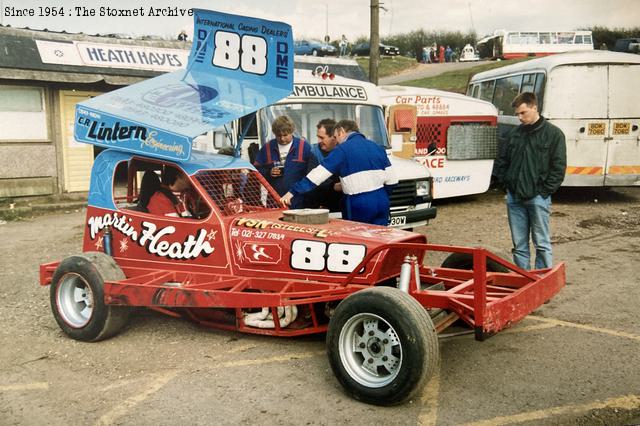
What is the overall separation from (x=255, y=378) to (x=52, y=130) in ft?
37.8

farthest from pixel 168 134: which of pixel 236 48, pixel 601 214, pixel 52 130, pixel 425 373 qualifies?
pixel 52 130

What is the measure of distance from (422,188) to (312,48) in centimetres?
2954

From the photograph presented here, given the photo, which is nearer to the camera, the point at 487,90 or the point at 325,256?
the point at 325,256

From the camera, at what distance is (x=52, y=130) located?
14414mm

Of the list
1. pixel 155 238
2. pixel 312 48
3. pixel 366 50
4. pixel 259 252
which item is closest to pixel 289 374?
pixel 259 252

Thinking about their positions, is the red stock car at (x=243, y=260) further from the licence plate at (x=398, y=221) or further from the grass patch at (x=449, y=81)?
the grass patch at (x=449, y=81)

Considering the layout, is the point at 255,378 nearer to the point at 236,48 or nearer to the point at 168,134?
the point at 168,134

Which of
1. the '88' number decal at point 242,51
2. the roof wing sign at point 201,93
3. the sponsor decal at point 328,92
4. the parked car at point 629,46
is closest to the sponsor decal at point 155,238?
the roof wing sign at point 201,93

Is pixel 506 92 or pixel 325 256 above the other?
pixel 506 92

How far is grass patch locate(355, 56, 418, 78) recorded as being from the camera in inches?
1558

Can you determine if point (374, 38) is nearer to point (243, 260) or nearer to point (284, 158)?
point (284, 158)

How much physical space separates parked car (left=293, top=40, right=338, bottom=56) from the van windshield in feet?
92.0

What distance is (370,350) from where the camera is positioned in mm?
4340

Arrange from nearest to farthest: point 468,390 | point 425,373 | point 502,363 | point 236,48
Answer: point 425,373
point 468,390
point 502,363
point 236,48
